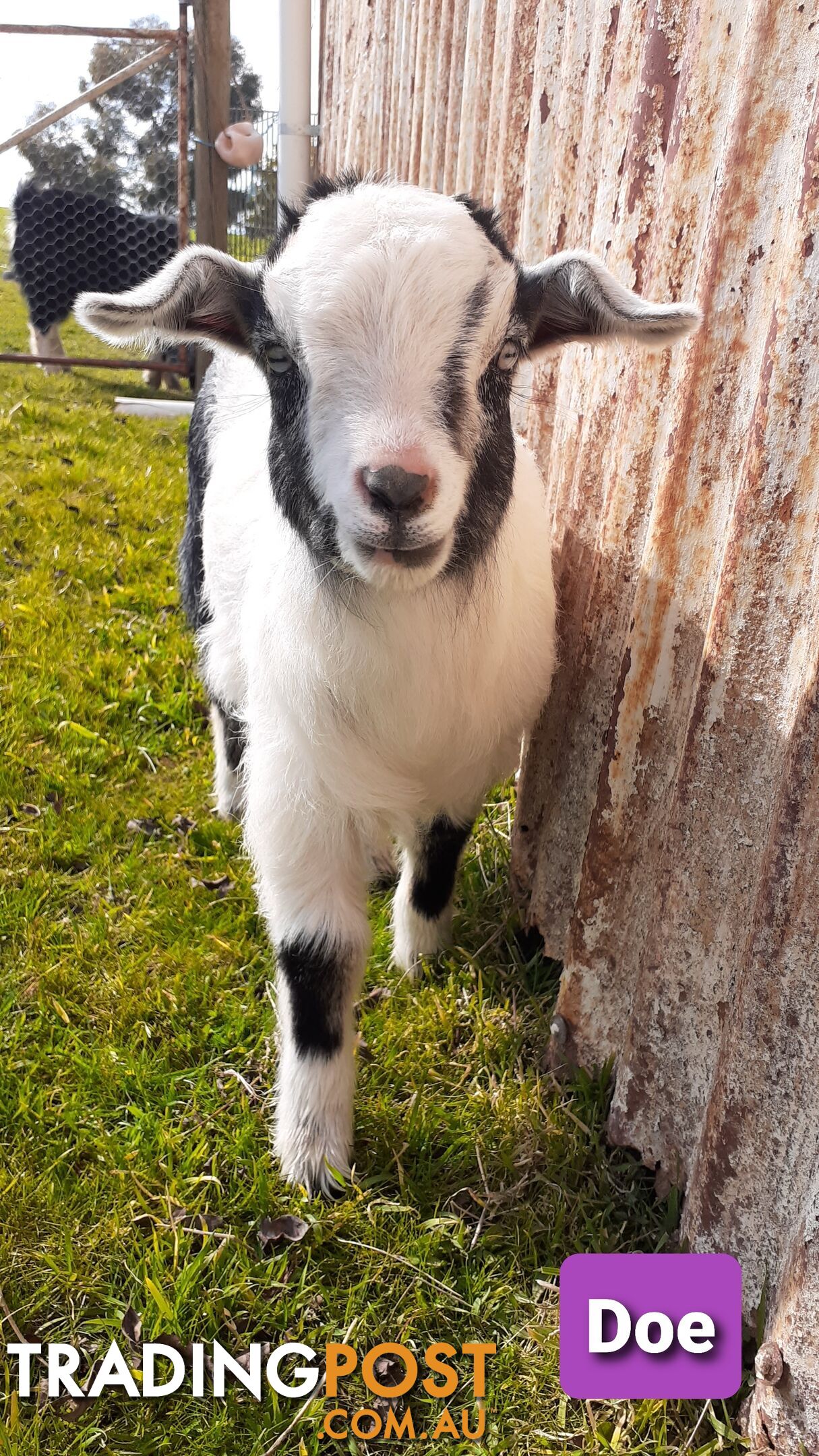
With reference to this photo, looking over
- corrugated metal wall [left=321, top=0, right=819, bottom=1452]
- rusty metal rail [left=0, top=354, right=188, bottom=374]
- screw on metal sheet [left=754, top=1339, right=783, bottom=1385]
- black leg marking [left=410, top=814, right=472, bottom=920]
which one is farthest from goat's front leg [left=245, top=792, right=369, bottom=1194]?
rusty metal rail [left=0, top=354, right=188, bottom=374]

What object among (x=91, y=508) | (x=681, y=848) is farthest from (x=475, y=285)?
(x=91, y=508)

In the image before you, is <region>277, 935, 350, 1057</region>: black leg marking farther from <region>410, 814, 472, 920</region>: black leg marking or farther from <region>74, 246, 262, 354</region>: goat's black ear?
<region>74, 246, 262, 354</region>: goat's black ear

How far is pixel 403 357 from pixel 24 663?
294 cm

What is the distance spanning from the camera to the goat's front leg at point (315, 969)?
240cm

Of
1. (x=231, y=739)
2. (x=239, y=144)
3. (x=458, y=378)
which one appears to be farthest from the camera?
(x=239, y=144)

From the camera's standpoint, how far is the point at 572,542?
9.01 feet

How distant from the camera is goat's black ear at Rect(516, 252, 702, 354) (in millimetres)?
1905

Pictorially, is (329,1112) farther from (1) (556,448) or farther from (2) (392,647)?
(1) (556,448)

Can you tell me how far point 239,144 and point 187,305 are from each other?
604 centimetres

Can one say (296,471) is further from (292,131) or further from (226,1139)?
(292,131)

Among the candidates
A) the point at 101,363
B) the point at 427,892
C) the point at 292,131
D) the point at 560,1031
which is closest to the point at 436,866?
the point at 427,892

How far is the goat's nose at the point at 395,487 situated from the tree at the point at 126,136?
7.75 m

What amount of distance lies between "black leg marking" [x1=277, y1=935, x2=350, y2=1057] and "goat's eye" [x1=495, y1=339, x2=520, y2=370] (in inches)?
51.0

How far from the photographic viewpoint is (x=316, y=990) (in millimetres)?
2424
